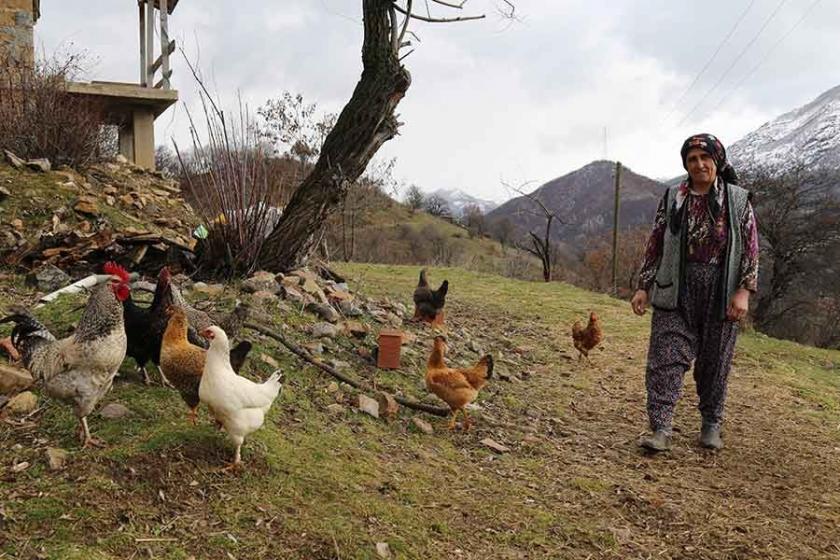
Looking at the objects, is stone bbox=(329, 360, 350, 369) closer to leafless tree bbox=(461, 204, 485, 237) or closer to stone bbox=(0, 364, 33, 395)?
stone bbox=(0, 364, 33, 395)

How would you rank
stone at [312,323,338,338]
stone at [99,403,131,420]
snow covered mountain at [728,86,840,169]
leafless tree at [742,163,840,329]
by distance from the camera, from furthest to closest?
snow covered mountain at [728,86,840,169]
leafless tree at [742,163,840,329]
stone at [312,323,338,338]
stone at [99,403,131,420]

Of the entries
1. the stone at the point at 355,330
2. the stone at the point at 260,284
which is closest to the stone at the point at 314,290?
the stone at the point at 260,284

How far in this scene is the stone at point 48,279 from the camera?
16.6 feet

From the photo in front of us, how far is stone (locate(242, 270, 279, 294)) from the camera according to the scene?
16.7 ft

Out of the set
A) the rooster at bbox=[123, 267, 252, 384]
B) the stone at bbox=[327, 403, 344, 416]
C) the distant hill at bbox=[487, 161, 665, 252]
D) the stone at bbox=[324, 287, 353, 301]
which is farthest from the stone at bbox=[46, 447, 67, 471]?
the distant hill at bbox=[487, 161, 665, 252]

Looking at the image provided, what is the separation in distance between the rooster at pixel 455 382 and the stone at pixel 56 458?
6.72ft

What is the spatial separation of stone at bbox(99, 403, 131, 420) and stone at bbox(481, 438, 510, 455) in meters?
1.99

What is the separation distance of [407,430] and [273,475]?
4.03 ft

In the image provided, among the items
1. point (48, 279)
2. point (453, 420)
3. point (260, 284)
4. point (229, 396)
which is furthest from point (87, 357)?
point (48, 279)

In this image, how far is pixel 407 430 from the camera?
3770 mm

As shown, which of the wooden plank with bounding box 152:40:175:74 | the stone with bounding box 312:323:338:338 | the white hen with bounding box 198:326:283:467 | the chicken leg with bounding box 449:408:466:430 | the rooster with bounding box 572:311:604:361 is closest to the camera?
the white hen with bounding box 198:326:283:467

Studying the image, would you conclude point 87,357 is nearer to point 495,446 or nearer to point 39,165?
point 495,446

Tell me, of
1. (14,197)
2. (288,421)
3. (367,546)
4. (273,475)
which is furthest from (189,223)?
(367,546)

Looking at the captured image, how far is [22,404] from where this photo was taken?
299 centimetres
